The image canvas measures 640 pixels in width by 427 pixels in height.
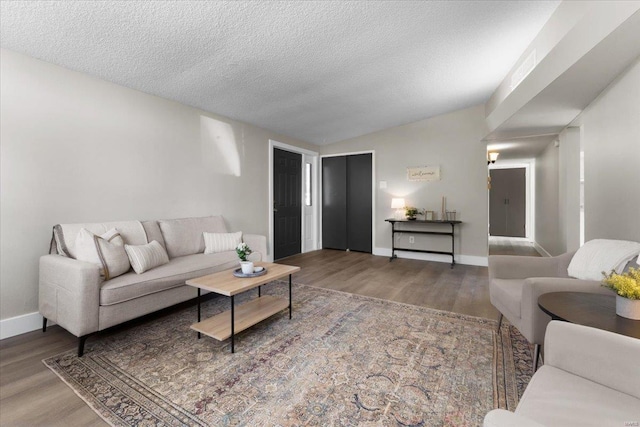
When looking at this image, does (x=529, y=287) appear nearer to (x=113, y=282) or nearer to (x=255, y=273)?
(x=255, y=273)

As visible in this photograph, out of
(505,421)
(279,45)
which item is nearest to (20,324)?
(279,45)

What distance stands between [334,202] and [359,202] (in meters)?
0.58

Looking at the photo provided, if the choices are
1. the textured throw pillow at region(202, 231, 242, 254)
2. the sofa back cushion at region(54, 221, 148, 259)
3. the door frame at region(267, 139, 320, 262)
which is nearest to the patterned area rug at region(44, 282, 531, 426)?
the sofa back cushion at region(54, 221, 148, 259)

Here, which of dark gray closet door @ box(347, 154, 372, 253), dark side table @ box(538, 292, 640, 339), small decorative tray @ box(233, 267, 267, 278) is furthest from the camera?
dark gray closet door @ box(347, 154, 372, 253)

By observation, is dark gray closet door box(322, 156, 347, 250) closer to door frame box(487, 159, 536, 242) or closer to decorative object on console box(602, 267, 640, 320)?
door frame box(487, 159, 536, 242)

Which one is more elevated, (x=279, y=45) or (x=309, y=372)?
(x=279, y=45)

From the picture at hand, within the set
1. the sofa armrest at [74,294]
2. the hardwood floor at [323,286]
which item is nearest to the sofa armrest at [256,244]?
the hardwood floor at [323,286]

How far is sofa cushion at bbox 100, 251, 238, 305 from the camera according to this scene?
2107mm

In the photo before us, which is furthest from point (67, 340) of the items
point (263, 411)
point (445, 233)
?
point (445, 233)

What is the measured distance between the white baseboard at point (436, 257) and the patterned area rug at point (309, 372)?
2.62 metres

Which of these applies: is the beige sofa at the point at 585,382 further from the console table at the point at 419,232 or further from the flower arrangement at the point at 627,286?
the console table at the point at 419,232

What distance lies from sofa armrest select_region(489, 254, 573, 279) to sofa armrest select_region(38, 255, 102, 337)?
10.2ft

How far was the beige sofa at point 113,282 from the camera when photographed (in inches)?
77.9

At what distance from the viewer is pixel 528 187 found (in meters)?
7.78
